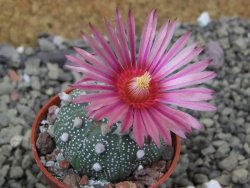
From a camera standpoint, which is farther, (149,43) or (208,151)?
(208,151)

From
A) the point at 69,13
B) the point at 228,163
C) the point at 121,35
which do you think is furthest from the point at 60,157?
the point at 69,13

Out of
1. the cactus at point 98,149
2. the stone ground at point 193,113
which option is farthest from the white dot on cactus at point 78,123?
the stone ground at point 193,113

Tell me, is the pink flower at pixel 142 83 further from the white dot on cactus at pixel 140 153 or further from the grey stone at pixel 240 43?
the grey stone at pixel 240 43

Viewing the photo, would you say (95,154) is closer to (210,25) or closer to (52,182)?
(52,182)

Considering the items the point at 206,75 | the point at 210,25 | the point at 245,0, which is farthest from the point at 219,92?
the point at 206,75

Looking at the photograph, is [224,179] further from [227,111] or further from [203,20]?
[203,20]

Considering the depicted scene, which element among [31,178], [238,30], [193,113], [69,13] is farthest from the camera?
[238,30]

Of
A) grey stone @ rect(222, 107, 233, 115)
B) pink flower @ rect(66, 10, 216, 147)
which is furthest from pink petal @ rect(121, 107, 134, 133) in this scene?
grey stone @ rect(222, 107, 233, 115)
